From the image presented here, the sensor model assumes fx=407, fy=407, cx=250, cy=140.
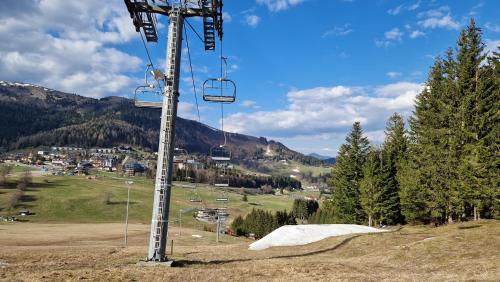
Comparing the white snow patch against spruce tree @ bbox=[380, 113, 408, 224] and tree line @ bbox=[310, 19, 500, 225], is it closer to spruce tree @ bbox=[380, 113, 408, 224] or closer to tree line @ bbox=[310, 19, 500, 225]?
tree line @ bbox=[310, 19, 500, 225]

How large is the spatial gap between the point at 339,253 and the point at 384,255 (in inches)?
201

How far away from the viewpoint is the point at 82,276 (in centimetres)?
1719

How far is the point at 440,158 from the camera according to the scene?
1996 inches

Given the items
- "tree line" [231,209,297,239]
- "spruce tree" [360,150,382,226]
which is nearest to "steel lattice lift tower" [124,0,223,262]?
"spruce tree" [360,150,382,226]

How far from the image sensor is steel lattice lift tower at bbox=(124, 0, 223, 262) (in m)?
23.3

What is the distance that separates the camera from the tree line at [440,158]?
4359 centimetres

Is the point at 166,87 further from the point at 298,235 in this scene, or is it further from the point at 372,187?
the point at 372,187

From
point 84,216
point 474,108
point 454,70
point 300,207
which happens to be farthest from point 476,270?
point 300,207

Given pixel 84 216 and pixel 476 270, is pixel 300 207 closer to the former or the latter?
pixel 84 216

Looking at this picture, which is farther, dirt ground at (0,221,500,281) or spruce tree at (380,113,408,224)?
spruce tree at (380,113,408,224)

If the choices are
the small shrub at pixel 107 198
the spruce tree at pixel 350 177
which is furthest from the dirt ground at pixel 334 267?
the small shrub at pixel 107 198

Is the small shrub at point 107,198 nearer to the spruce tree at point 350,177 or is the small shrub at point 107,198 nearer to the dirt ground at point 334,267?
the spruce tree at point 350,177

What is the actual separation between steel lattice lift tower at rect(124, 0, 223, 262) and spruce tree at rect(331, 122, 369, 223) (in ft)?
175

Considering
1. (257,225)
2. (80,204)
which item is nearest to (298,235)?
(257,225)
